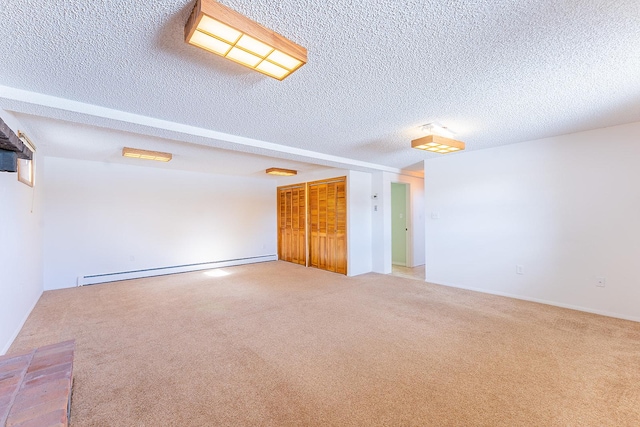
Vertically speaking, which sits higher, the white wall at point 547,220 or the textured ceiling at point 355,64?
the textured ceiling at point 355,64

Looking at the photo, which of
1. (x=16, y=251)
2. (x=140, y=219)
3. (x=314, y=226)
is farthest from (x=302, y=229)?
(x=16, y=251)

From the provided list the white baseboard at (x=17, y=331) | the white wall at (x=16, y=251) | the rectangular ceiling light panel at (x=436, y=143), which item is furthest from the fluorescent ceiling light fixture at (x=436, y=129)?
the white baseboard at (x=17, y=331)

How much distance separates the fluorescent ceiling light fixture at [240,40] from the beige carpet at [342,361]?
89.8 inches

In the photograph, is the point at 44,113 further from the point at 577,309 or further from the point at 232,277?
the point at 577,309

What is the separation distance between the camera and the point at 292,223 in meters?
7.48

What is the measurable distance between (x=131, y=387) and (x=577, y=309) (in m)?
5.10

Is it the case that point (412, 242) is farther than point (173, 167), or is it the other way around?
point (412, 242)

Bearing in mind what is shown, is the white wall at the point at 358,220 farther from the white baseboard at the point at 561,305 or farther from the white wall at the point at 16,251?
the white wall at the point at 16,251

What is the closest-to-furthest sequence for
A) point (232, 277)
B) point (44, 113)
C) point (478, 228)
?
point (44, 113) < point (478, 228) < point (232, 277)

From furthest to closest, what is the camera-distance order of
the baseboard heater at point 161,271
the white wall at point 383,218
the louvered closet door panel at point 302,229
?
the louvered closet door panel at point 302,229 → the white wall at point 383,218 → the baseboard heater at point 161,271

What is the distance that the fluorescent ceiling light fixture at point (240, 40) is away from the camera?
139 centimetres

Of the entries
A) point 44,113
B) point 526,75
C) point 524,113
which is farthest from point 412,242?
point 44,113

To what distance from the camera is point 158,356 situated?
253cm

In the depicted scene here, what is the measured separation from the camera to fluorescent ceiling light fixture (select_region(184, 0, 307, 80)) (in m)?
1.39
